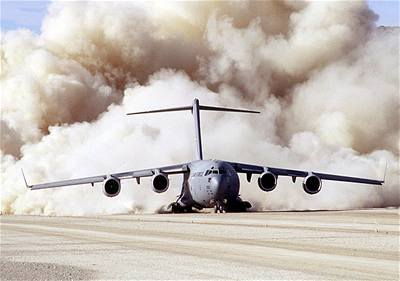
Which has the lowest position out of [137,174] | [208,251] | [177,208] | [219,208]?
[208,251]

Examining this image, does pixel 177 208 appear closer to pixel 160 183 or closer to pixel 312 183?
pixel 160 183

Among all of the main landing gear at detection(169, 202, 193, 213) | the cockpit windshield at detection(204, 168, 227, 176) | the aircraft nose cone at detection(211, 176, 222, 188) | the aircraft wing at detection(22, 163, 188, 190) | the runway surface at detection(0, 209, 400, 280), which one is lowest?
the runway surface at detection(0, 209, 400, 280)

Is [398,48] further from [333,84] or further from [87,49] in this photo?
[87,49]

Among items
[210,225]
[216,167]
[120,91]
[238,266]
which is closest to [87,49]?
[120,91]

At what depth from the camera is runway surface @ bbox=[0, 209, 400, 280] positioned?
21.9m

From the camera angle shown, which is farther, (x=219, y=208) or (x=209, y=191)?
(x=219, y=208)

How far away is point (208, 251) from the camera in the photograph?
89.7ft

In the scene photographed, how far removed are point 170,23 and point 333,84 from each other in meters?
19.1

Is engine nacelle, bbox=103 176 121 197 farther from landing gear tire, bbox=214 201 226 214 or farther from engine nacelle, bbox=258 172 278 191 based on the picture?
engine nacelle, bbox=258 172 278 191

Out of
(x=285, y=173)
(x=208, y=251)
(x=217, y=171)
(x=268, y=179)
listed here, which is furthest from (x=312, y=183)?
(x=208, y=251)

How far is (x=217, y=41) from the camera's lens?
9856 cm

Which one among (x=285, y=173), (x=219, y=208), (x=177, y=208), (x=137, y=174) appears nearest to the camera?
(x=219, y=208)

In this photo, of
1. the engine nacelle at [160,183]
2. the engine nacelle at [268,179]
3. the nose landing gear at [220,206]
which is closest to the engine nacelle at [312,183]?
the engine nacelle at [268,179]

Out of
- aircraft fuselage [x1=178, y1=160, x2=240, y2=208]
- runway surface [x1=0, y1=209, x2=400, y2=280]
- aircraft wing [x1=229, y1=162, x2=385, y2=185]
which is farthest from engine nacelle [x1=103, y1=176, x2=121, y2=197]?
runway surface [x1=0, y1=209, x2=400, y2=280]
